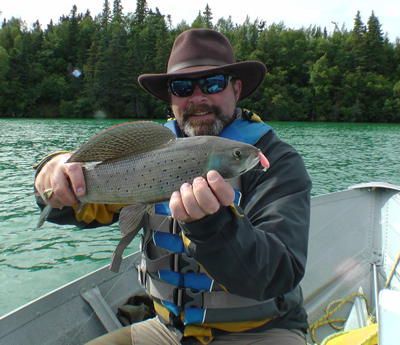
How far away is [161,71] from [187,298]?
7379 centimetres

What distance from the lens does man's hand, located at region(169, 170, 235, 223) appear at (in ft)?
5.38

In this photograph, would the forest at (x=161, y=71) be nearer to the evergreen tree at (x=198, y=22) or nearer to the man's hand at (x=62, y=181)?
the evergreen tree at (x=198, y=22)

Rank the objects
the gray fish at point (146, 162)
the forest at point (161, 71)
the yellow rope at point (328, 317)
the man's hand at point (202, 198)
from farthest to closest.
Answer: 1. the forest at point (161, 71)
2. the yellow rope at point (328, 317)
3. the gray fish at point (146, 162)
4. the man's hand at point (202, 198)

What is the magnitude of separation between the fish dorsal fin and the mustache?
A: 998mm

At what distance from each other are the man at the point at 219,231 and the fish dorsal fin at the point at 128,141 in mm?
126

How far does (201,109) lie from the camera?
9.87 feet

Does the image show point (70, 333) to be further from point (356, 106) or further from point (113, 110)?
point (356, 106)

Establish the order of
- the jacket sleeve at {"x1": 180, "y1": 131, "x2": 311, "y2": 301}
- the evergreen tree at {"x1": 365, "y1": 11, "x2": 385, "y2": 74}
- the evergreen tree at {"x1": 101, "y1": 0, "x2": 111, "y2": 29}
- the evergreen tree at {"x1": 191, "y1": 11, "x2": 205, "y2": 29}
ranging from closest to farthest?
the jacket sleeve at {"x1": 180, "y1": 131, "x2": 311, "y2": 301}, the evergreen tree at {"x1": 365, "y1": 11, "x2": 385, "y2": 74}, the evergreen tree at {"x1": 191, "y1": 11, "x2": 205, "y2": 29}, the evergreen tree at {"x1": 101, "y1": 0, "x2": 111, "y2": 29}

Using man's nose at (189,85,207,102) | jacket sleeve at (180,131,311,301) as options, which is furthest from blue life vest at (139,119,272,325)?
man's nose at (189,85,207,102)

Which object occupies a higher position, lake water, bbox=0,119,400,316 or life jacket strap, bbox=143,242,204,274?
life jacket strap, bbox=143,242,204,274

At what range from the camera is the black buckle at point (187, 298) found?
244 centimetres

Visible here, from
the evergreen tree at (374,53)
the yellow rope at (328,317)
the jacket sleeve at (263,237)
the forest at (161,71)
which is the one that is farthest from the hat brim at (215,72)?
the evergreen tree at (374,53)

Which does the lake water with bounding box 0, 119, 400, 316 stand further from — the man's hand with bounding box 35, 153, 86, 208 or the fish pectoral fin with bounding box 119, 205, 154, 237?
the fish pectoral fin with bounding box 119, 205, 154, 237

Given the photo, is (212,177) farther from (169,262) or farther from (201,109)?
(201,109)
